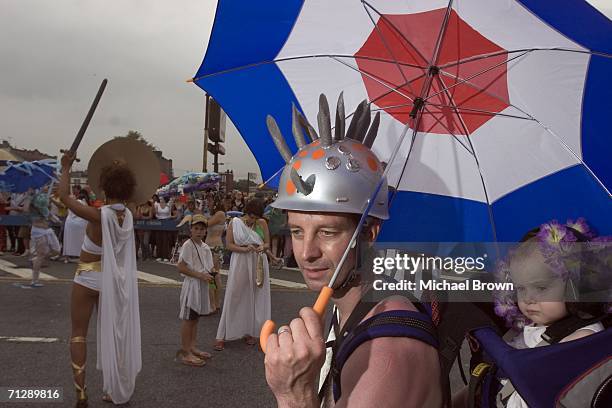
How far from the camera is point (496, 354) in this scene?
1.61m

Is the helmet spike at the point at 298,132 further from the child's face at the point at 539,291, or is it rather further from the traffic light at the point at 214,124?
the traffic light at the point at 214,124

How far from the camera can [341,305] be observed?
4.89 ft

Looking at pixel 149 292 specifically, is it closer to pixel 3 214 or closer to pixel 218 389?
pixel 218 389

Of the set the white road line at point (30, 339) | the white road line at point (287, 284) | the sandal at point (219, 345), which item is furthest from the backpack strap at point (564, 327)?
the white road line at point (287, 284)

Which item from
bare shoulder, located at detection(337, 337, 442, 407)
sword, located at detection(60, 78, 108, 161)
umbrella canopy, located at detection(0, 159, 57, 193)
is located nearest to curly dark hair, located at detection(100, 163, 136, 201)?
sword, located at detection(60, 78, 108, 161)

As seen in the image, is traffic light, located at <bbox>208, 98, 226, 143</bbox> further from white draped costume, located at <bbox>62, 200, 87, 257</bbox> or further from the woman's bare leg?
the woman's bare leg

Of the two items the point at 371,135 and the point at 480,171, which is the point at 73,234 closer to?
the point at 480,171

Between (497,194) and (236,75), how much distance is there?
152 centimetres

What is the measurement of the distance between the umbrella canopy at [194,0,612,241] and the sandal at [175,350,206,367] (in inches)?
126

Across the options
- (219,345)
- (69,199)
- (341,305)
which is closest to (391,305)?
(341,305)

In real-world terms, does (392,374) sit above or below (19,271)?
above

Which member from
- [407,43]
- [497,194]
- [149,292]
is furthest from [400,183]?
[149,292]

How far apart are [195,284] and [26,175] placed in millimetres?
9673

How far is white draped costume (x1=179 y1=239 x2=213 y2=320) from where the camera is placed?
5.39 metres
